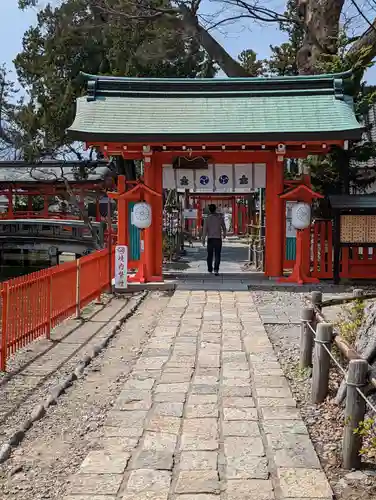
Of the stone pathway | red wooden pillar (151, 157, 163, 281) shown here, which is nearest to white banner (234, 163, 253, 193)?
red wooden pillar (151, 157, 163, 281)

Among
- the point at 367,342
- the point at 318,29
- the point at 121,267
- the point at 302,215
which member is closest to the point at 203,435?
the point at 367,342

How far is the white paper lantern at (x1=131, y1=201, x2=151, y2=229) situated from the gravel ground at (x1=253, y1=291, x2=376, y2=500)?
5.30m

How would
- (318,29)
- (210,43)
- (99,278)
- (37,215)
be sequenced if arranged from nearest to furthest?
(99,278)
(318,29)
(210,43)
(37,215)

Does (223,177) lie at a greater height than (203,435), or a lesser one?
greater

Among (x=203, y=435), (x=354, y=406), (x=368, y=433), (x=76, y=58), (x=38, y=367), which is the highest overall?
(x=76, y=58)

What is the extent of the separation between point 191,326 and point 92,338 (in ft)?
4.82

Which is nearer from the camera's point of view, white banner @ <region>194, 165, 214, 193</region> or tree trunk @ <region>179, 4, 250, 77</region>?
white banner @ <region>194, 165, 214, 193</region>

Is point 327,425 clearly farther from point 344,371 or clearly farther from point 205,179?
point 205,179

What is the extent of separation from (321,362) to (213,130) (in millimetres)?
8382

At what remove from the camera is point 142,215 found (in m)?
12.4

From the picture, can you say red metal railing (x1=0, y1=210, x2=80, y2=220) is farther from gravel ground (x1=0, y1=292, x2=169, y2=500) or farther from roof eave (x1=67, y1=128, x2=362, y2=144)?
gravel ground (x1=0, y1=292, x2=169, y2=500)

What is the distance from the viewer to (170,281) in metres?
12.9

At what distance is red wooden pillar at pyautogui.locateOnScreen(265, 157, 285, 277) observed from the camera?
1298cm

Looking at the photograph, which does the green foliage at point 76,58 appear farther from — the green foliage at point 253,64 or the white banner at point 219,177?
the white banner at point 219,177
